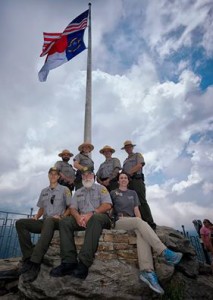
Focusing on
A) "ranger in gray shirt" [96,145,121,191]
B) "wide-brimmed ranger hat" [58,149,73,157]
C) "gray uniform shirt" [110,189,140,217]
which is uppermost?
"wide-brimmed ranger hat" [58,149,73,157]

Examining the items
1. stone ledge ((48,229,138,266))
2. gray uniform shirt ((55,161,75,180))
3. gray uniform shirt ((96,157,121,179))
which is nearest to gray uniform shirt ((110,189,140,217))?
stone ledge ((48,229,138,266))

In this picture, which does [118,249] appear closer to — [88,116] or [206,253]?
[88,116]

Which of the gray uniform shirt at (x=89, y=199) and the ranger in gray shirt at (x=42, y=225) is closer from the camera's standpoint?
the ranger in gray shirt at (x=42, y=225)

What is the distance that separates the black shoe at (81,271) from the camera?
3662 millimetres

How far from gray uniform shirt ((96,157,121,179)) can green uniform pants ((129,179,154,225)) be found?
0.55 meters

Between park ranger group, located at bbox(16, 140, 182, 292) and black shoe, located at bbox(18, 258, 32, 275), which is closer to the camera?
park ranger group, located at bbox(16, 140, 182, 292)

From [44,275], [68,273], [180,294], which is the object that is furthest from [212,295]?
[44,275]

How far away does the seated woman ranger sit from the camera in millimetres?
3727

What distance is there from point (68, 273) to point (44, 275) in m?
0.50

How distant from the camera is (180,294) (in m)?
4.39

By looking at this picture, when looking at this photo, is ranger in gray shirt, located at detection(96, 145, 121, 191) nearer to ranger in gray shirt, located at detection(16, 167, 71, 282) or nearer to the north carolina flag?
ranger in gray shirt, located at detection(16, 167, 71, 282)

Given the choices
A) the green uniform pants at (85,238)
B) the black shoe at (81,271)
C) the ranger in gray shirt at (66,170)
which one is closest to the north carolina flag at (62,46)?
the ranger in gray shirt at (66,170)

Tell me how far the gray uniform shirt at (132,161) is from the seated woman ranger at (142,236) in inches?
44.5

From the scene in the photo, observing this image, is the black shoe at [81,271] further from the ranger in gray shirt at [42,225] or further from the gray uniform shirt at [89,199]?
the gray uniform shirt at [89,199]
